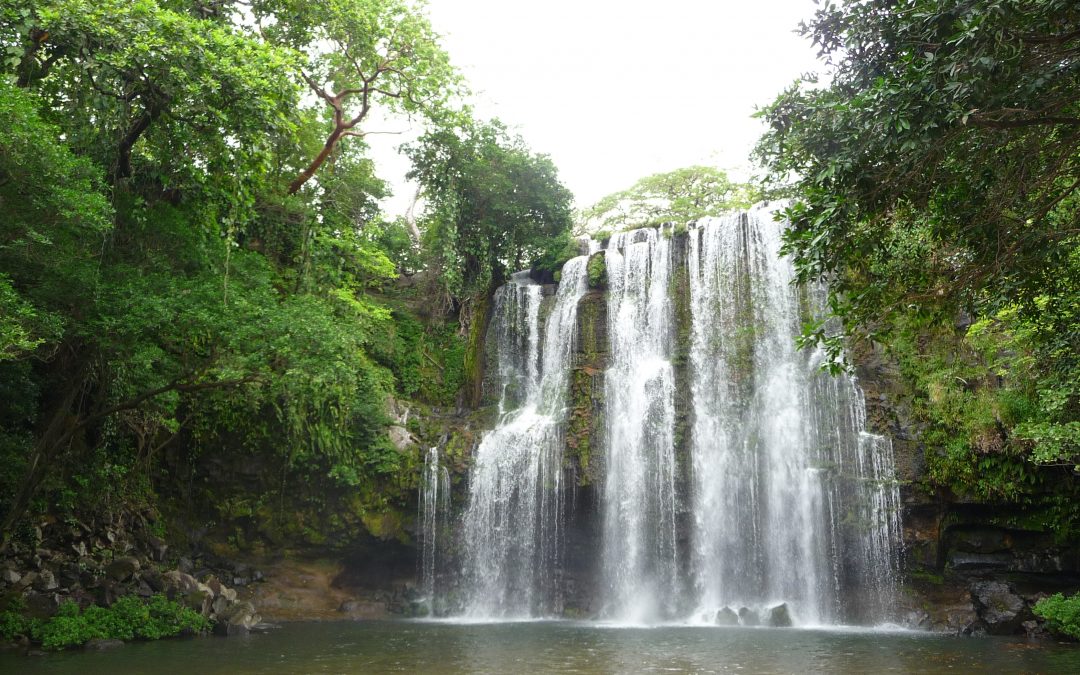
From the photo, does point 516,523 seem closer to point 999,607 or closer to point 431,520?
point 431,520

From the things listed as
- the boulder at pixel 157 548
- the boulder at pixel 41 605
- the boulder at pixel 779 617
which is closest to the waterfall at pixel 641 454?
the boulder at pixel 779 617

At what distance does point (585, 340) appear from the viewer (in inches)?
917

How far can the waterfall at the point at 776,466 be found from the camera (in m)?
16.8

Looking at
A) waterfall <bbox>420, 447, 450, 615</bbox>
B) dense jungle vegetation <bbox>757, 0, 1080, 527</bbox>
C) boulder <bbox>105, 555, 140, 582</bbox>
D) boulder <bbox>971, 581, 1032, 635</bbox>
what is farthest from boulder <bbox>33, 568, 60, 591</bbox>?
boulder <bbox>971, 581, 1032, 635</bbox>

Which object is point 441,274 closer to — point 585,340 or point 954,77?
point 585,340

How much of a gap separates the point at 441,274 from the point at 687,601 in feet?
45.2

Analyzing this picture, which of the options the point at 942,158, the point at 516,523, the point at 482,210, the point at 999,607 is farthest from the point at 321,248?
the point at 999,607

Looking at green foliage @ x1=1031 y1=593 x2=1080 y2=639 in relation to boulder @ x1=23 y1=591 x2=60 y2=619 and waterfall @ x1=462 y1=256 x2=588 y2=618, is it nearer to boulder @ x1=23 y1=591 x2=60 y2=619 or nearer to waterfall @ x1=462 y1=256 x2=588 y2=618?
waterfall @ x1=462 y1=256 x2=588 y2=618

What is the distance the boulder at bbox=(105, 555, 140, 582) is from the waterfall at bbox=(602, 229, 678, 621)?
10874 millimetres

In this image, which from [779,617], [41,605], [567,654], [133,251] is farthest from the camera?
[779,617]

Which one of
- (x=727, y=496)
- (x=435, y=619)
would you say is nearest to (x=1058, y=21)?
(x=727, y=496)

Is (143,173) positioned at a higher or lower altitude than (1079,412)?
higher

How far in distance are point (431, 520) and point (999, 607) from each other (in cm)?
1295

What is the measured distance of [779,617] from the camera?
16.3 meters
